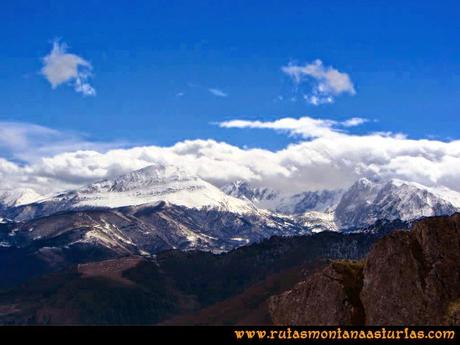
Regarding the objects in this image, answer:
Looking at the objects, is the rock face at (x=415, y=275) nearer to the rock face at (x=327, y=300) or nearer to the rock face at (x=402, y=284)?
the rock face at (x=402, y=284)

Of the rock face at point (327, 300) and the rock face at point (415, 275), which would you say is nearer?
the rock face at point (415, 275)

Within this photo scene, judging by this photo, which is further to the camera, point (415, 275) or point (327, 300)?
point (327, 300)

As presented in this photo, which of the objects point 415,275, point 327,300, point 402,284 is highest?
point 415,275

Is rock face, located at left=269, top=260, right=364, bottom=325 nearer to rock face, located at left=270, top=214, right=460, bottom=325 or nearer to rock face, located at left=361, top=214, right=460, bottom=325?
rock face, located at left=270, top=214, right=460, bottom=325

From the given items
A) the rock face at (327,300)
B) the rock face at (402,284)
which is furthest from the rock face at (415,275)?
the rock face at (327,300)

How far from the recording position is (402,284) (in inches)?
5335

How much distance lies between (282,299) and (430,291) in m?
58.4

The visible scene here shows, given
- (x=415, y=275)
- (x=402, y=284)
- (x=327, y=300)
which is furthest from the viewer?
(x=327, y=300)

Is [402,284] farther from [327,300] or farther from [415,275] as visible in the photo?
[327,300]

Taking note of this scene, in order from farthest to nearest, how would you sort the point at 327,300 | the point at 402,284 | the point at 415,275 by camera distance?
the point at 327,300 < the point at 402,284 < the point at 415,275

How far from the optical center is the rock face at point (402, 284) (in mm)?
126500

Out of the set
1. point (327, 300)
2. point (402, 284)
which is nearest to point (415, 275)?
point (402, 284)

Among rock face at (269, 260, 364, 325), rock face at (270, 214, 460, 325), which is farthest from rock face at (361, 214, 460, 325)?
rock face at (269, 260, 364, 325)
